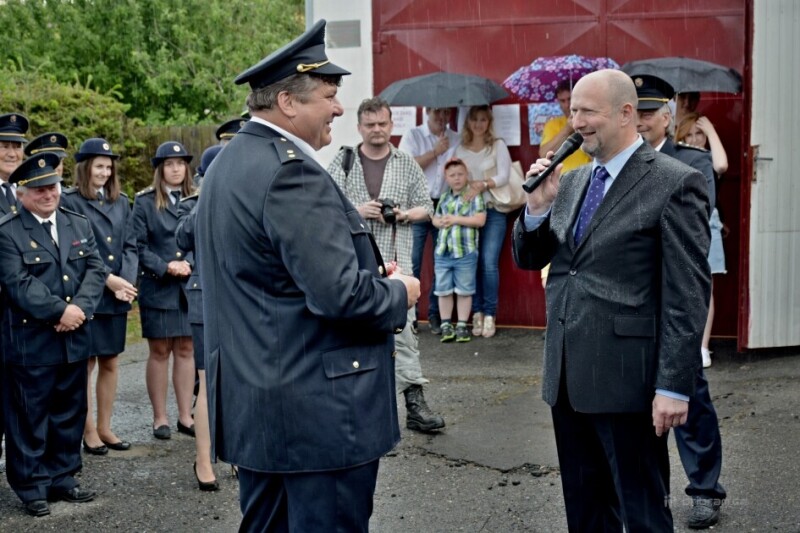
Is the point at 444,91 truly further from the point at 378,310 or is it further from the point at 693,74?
the point at 378,310

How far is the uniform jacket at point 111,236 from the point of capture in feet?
24.5

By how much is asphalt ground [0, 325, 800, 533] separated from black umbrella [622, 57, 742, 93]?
2.31 metres

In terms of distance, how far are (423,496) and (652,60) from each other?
16.9 feet

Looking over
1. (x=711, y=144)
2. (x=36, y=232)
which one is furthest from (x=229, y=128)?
(x=711, y=144)

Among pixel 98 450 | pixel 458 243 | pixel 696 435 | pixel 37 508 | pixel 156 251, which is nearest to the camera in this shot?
pixel 696 435

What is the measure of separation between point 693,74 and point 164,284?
15.6 ft

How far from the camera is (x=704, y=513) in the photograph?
5.49 meters

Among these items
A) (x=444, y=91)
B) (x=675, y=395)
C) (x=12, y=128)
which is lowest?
(x=675, y=395)

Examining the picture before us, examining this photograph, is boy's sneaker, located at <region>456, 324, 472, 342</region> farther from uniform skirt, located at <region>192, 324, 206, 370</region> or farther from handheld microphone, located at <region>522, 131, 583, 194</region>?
handheld microphone, located at <region>522, 131, 583, 194</region>

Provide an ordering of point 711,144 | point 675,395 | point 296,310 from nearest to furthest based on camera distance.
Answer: point 296,310
point 675,395
point 711,144

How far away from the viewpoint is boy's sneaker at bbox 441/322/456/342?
1045 centimetres

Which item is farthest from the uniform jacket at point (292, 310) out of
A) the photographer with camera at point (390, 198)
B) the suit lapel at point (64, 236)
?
the photographer with camera at point (390, 198)

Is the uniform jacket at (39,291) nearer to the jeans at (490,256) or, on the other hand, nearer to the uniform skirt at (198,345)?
the uniform skirt at (198,345)

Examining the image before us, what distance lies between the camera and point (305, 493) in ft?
12.1
